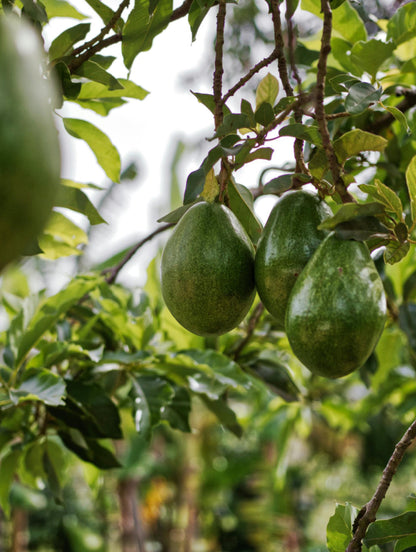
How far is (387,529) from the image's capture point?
0.64m

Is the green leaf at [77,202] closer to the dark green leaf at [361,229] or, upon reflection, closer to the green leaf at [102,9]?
the green leaf at [102,9]

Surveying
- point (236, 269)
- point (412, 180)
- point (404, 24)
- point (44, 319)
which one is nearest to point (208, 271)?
point (236, 269)

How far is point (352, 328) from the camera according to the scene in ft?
1.75

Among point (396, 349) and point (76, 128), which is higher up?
point (76, 128)

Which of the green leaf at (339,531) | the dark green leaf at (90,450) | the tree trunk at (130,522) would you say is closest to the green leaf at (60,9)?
the dark green leaf at (90,450)

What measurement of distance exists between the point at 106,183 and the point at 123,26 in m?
3.50

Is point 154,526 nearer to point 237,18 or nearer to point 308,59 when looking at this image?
point 237,18

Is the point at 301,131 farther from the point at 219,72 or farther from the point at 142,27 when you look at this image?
the point at 142,27

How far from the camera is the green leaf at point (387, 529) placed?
64 centimetres

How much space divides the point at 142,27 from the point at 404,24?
18.3 inches

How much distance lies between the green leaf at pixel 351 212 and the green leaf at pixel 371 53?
0.36 metres

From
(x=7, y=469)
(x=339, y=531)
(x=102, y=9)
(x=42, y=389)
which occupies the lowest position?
(x=7, y=469)

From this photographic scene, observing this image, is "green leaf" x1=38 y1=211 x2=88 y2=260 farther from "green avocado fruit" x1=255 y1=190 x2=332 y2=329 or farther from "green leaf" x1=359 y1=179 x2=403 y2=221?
"green leaf" x1=359 y1=179 x2=403 y2=221

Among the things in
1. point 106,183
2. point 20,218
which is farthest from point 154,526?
point 20,218
